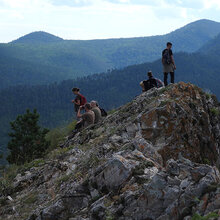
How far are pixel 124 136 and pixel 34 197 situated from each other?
171 inches

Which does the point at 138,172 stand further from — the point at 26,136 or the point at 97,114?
the point at 26,136

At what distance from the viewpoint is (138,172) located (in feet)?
27.0

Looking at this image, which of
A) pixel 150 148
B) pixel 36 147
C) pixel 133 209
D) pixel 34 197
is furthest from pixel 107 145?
pixel 36 147

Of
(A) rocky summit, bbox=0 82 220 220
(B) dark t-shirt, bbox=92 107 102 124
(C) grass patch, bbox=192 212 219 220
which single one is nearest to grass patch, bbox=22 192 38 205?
(A) rocky summit, bbox=0 82 220 220

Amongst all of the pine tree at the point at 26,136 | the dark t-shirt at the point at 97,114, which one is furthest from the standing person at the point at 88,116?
the pine tree at the point at 26,136

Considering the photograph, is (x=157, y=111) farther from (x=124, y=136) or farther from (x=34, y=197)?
(x=34, y=197)

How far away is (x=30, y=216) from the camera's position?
29.7 feet

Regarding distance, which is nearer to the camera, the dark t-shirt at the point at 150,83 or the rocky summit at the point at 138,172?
the rocky summit at the point at 138,172

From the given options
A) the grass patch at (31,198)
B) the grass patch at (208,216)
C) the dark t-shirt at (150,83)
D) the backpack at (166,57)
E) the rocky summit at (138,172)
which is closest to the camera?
the grass patch at (208,216)

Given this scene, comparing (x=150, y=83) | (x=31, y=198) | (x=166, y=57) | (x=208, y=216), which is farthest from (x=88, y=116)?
(x=208, y=216)

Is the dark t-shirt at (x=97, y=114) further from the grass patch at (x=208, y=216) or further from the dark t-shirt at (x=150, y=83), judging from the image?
the grass patch at (x=208, y=216)

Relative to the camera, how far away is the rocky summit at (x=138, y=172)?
652 cm

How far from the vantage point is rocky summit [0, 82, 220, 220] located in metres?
6.52

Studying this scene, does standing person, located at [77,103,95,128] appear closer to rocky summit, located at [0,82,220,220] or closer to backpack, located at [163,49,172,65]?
rocky summit, located at [0,82,220,220]
